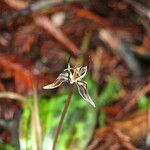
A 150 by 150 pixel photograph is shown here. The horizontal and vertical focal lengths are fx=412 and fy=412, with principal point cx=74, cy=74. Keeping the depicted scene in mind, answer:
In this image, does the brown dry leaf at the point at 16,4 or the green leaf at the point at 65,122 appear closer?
the green leaf at the point at 65,122

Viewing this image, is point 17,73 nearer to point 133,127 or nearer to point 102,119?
point 102,119

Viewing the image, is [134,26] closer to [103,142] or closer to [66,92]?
[66,92]

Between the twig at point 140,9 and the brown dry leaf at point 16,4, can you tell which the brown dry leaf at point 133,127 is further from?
the brown dry leaf at point 16,4

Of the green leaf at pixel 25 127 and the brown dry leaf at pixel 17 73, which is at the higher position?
the brown dry leaf at pixel 17 73

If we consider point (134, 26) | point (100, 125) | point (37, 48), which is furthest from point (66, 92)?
point (134, 26)

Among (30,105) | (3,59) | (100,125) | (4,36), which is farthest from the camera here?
(4,36)

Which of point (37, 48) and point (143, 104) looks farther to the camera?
point (37, 48)

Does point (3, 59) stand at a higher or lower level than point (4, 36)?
lower

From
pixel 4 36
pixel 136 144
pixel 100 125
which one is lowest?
pixel 136 144

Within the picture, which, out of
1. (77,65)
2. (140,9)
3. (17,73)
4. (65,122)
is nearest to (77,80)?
(77,65)

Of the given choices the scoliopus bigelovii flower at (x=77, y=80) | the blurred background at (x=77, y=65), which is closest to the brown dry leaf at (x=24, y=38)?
the blurred background at (x=77, y=65)
